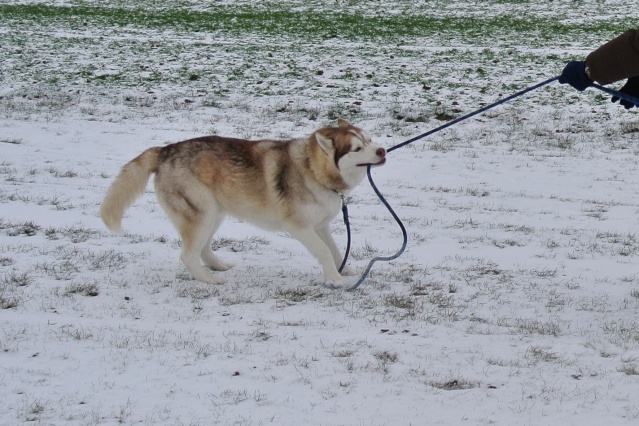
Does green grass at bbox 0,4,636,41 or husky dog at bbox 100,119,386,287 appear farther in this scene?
green grass at bbox 0,4,636,41

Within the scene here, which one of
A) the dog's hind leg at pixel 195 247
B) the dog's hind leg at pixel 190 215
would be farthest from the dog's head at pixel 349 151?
the dog's hind leg at pixel 195 247

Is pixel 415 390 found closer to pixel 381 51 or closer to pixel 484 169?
pixel 484 169

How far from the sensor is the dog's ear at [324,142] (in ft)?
20.7

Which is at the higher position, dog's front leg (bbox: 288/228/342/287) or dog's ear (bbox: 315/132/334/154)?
dog's ear (bbox: 315/132/334/154)

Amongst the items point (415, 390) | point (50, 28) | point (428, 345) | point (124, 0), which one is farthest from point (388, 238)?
point (124, 0)

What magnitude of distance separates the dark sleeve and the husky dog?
1981mm

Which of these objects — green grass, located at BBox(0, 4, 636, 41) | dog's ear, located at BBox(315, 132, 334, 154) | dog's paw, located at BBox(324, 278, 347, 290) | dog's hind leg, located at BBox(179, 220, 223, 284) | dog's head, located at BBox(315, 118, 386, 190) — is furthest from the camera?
green grass, located at BBox(0, 4, 636, 41)

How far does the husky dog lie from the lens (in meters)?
6.55

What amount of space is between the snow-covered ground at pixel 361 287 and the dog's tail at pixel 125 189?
0.48 metres

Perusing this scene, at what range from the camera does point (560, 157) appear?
11.3 metres

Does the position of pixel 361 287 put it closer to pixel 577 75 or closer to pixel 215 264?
pixel 215 264

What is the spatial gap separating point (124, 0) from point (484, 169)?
25.6m

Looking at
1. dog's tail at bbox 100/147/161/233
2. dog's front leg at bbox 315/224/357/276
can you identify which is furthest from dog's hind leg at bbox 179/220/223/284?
dog's front leg at bbox 315/224/357/276

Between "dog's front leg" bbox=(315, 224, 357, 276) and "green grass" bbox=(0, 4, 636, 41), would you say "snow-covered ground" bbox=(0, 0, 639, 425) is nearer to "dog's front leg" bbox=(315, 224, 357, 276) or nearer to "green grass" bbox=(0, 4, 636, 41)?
"dog's front leg" bbox=(315, 224, 357, 276)
